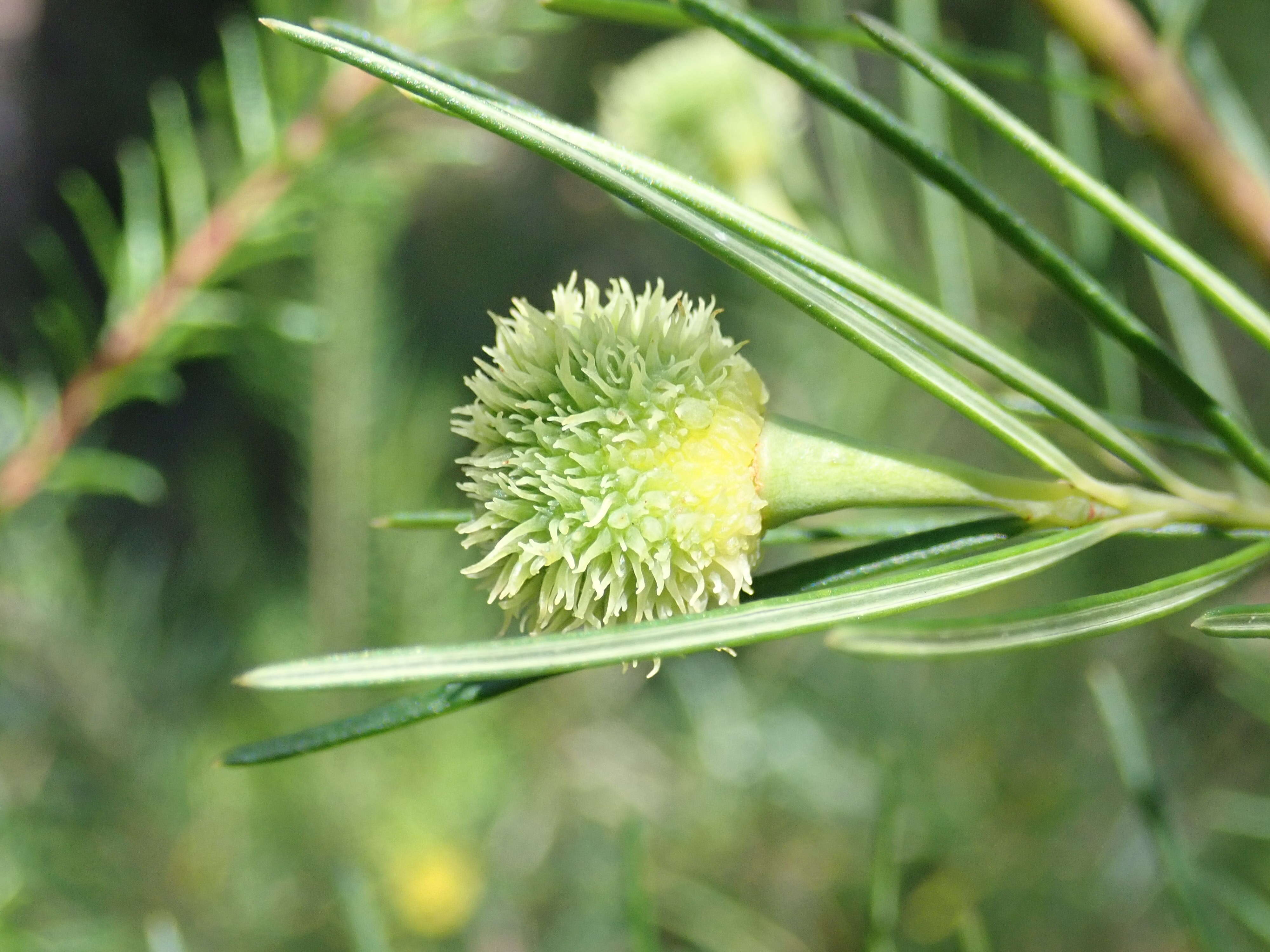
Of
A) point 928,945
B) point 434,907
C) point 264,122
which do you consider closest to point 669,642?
point 264,122

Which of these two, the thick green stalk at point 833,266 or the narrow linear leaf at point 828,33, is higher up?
the narrow linear leaf at point 828,33

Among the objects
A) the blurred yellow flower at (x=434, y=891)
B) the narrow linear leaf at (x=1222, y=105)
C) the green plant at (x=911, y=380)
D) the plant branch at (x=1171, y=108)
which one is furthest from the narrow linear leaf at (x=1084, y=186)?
the blurred yellow flower at (x=434, y=891)

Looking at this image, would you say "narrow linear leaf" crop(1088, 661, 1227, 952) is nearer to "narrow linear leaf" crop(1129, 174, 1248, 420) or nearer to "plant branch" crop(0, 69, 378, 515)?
"narrow linear leaf" crop(1129, 174, 1248, 420)

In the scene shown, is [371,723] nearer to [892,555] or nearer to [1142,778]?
[892,555]

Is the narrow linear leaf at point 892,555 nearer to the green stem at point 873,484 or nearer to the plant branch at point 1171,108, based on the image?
the green stem at point 873,484

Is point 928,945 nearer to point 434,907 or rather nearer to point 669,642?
point 434,907
